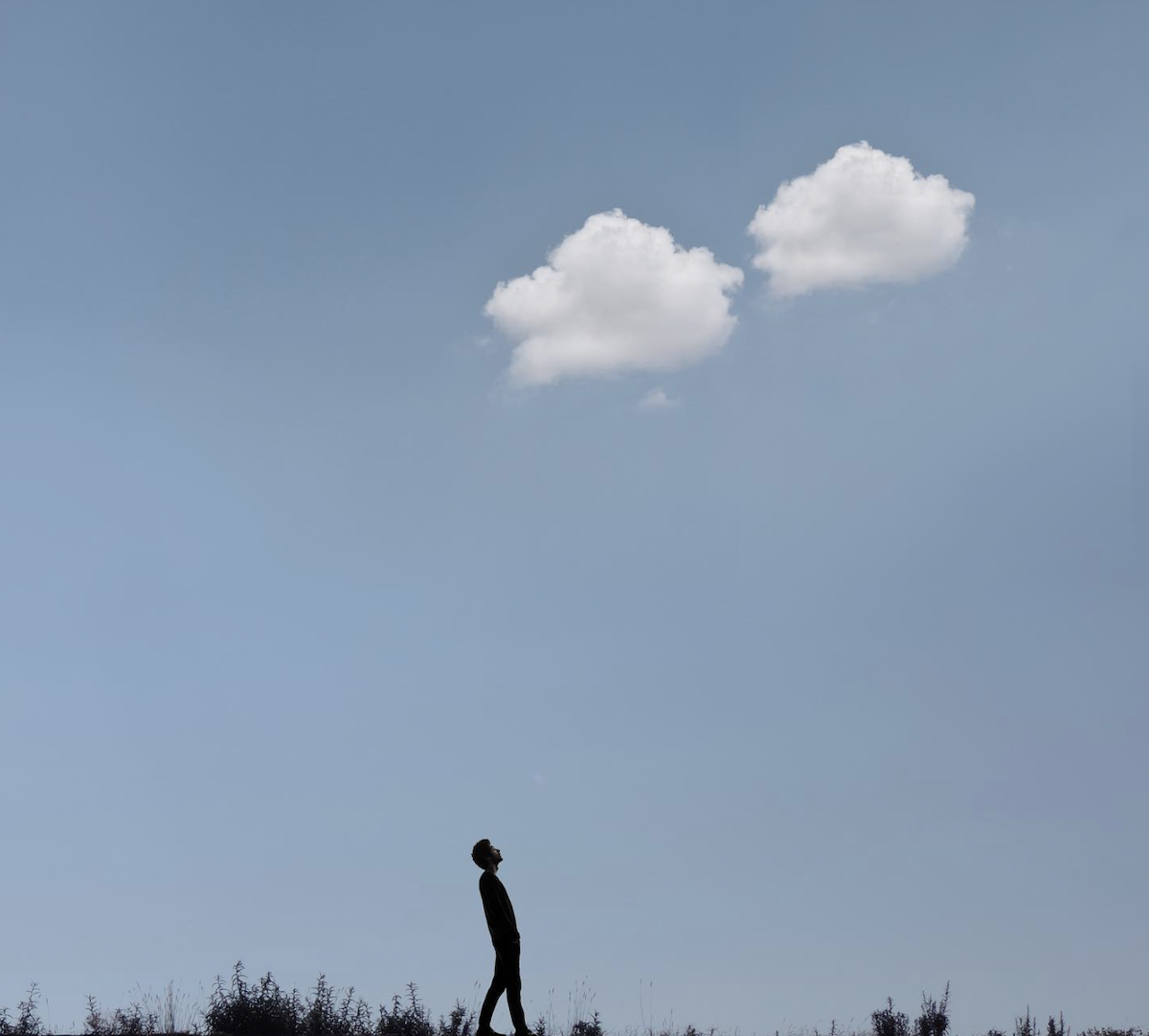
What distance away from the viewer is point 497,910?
16.6m

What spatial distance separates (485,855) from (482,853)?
0.05m

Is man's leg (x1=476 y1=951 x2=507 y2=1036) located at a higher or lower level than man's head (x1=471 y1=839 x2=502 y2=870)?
lower

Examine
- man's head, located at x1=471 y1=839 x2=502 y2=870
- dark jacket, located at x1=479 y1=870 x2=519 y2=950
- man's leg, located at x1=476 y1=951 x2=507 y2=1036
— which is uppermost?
man's head, located at x1=471 y1=839 x2=502 y2=870

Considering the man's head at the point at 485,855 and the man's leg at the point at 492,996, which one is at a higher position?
the man's head at the point at 485,855

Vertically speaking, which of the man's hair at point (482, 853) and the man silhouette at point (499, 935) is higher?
the man's hair at point (482, 853)

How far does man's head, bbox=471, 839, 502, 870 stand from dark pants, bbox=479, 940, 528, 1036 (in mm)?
934

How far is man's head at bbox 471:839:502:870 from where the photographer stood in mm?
16688

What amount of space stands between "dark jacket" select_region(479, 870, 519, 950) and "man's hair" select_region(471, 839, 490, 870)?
0.11 m

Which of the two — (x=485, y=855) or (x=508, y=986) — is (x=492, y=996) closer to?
(x=508, y=986)

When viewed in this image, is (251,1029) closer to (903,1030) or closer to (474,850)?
(474,850)

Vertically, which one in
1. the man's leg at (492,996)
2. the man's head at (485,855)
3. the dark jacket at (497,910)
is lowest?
the man's leg at (492,996)

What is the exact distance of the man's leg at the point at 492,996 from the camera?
54.9 feet

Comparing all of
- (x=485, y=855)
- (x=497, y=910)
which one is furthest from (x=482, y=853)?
(x=497, y=910)

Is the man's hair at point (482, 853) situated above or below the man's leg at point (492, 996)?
above
